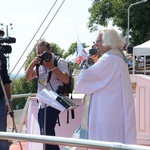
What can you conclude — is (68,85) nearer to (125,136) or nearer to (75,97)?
(75,97)

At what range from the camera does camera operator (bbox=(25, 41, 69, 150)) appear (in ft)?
16.5

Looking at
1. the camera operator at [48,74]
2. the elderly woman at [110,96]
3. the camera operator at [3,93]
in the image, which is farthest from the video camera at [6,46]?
the elderly woman at [110,96]

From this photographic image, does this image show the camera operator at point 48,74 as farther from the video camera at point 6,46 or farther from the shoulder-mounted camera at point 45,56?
the video camera at point 6,46

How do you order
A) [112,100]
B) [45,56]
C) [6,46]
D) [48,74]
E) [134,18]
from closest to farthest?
[112,100] → [6,46] → [45,56] → [48,74] → [134,18]

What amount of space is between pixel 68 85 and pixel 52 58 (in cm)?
35

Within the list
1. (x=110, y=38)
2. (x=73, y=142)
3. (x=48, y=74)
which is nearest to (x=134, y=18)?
(x=48, y=74)

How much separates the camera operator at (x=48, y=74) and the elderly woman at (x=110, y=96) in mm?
969

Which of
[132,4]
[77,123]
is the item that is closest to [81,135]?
[77,123]

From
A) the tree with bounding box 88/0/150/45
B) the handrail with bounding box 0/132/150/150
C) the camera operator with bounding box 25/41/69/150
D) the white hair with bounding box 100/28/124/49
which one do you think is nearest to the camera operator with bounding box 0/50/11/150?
the camera operator with bounding box 25/41/69/150

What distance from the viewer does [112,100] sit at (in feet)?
13.3

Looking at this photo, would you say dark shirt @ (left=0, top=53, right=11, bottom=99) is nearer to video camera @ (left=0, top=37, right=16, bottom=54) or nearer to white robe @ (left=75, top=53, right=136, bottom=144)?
video camera @ (left=0, top=37, right=16, bottom=54)

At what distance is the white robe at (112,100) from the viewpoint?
4039 mm

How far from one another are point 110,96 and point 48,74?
1264 millimetres

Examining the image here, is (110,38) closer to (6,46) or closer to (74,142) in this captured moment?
(6,46)
